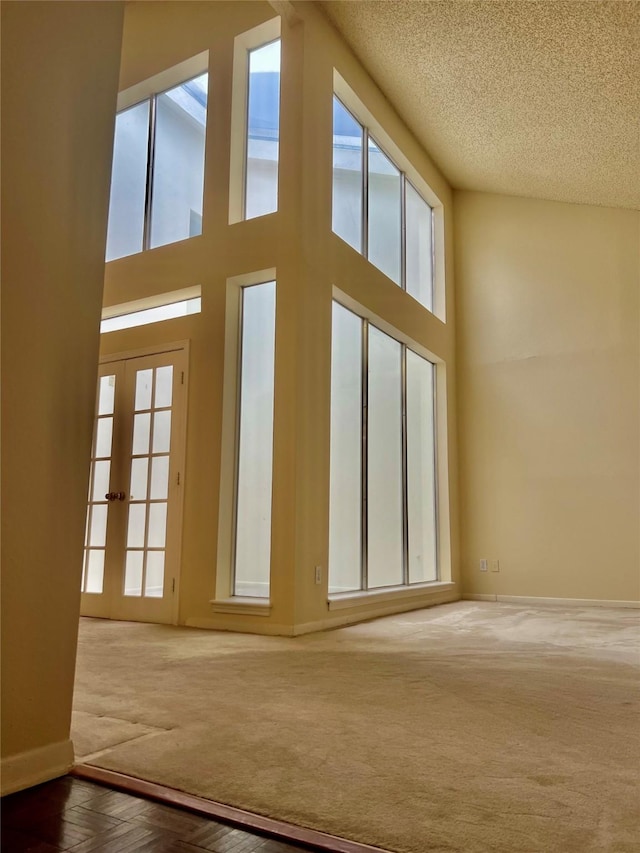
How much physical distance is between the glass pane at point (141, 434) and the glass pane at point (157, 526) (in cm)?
43

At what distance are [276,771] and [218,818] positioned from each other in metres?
0.27

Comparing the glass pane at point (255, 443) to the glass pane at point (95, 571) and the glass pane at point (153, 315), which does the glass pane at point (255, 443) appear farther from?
the glass pane at point (95, 571)

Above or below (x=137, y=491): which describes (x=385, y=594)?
below

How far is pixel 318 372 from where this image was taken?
4.13 m

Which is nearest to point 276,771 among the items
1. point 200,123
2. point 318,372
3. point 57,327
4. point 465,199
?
point 57,327

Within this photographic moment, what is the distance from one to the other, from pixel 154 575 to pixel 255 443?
3.72 ft

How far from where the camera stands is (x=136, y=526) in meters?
4.46

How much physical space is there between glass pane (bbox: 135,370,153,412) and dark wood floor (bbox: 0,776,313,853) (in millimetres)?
3427

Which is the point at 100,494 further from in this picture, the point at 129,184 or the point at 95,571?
the point at 129,184

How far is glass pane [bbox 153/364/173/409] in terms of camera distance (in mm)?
4520

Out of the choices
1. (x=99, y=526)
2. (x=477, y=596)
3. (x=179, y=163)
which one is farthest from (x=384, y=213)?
(x=477, y=596)

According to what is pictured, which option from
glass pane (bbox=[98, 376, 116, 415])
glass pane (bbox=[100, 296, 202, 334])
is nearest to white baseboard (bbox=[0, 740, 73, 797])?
glass pane (bbox=[100, 296, 202, 334])

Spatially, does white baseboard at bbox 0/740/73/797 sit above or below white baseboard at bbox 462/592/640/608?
above

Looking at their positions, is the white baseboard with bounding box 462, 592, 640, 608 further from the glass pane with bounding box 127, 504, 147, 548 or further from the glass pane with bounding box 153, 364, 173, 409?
the glass pane with bounding box 153, 364, 173, 409
